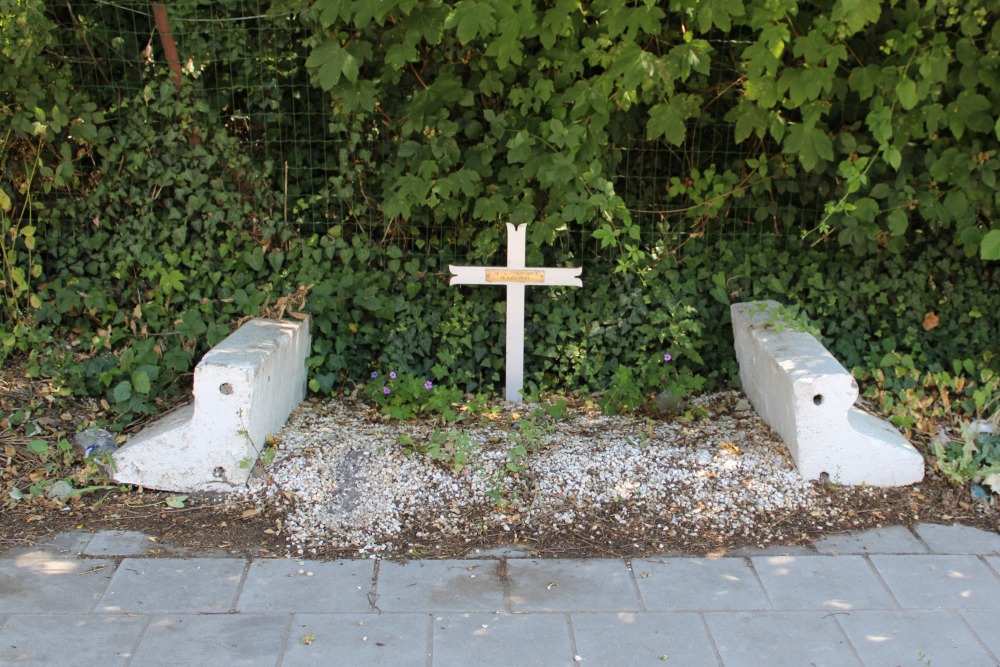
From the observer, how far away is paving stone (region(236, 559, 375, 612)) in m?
3.33

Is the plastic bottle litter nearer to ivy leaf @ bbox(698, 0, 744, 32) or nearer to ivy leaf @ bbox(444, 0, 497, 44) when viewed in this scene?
ivy leaf @ bbox(444, 0, 497, 44)

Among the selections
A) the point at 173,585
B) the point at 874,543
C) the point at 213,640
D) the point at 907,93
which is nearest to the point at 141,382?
the point at 173,585

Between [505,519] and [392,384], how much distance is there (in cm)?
127

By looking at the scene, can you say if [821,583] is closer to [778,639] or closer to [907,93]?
[778,639]

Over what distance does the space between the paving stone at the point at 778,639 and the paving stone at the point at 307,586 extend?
1.27 m

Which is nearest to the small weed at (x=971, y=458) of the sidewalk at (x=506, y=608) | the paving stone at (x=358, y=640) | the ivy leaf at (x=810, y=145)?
the sidewalk at (x=506, y=608)

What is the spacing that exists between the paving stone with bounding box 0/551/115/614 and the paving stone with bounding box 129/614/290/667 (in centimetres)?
34

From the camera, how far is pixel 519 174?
16.2ft

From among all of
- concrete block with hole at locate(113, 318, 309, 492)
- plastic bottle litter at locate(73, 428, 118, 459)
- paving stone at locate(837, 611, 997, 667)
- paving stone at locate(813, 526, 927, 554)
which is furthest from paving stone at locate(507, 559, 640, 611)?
plastic bottle litter at locate(73, 428, 118, 459)

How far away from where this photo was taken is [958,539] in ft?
12.6

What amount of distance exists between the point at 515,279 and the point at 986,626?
2.70 metres

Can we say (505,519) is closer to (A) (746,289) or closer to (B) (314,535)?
(B) (314,535)

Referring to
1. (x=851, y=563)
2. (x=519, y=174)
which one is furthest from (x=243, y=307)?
(x=851, y=563)

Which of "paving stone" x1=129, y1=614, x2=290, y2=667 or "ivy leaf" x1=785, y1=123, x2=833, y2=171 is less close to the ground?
"ivy leaf" x1=785, y1=123, x2=833, y2=171
